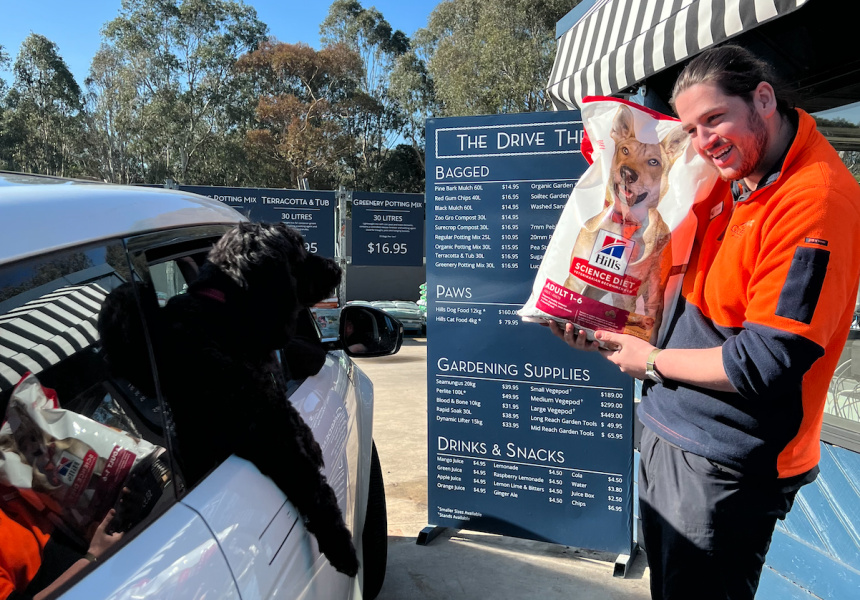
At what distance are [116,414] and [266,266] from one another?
17.7 inches

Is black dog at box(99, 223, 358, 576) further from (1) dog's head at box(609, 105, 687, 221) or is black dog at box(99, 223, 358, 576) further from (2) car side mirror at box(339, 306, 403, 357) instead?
(2) car side mirror at box(339, 306, 403, 357)

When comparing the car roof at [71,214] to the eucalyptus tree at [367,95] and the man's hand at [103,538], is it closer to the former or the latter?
the man's hand at [103,538]

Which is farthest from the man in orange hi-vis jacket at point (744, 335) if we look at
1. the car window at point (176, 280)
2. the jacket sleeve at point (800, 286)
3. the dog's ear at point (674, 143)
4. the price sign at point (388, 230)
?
the price sign at point (388, 230)

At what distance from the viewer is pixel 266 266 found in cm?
145

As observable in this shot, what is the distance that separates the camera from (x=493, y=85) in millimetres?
25562

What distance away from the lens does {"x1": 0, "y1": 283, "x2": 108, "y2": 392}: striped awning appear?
946 mm

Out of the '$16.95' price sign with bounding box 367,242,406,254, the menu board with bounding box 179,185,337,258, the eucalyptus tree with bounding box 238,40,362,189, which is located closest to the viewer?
the menu board with bounding box 179,185,337,258

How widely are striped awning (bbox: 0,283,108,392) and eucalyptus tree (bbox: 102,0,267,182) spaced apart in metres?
35.7

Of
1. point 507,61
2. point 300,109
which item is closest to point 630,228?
point 507,61

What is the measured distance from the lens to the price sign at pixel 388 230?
32.3 feet

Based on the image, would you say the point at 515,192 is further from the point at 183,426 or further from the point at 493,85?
the point at 493,85

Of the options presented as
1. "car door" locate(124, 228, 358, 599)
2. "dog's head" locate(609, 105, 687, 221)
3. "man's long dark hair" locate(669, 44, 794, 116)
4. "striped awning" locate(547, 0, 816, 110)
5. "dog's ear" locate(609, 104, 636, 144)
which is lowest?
"car door" locate(124, 228, 358, 599)

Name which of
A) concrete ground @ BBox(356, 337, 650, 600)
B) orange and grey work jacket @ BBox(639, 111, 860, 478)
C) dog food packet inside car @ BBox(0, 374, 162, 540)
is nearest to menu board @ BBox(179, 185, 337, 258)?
concrete ground @ BBox(356, 337, 650, 600)

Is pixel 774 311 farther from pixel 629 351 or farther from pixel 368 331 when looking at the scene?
pixel 368 331
